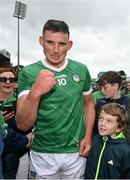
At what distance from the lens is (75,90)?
337 cm

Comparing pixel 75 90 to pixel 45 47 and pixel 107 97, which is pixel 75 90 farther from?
pixel 107 97

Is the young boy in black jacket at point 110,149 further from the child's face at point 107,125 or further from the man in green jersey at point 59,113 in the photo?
the man in green jersey at point 59,113

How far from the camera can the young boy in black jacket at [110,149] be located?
135 inches

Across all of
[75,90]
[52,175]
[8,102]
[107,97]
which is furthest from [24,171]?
[75,90]

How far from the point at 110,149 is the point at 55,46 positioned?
1104 mm

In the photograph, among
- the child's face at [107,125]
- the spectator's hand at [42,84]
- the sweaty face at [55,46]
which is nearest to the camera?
the spectator's hand at [42,84]

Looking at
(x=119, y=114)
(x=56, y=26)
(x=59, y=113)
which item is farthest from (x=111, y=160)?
(x=56, y=26)

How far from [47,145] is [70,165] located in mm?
286

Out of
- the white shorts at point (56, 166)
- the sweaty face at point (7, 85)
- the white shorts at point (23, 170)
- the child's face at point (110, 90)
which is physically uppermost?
the sweaty face at point (7, 85)

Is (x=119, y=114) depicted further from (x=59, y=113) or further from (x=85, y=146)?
(x=59, y=113)

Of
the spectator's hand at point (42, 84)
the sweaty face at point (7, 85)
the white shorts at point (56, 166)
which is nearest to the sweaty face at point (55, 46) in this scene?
the spectator's hand at point (42, 84)

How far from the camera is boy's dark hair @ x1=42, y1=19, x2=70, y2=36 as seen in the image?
3.28 metres

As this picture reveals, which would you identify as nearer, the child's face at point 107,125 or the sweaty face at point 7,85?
the child's face at point 107,125

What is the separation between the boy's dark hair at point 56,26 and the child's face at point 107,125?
897 millimetres
